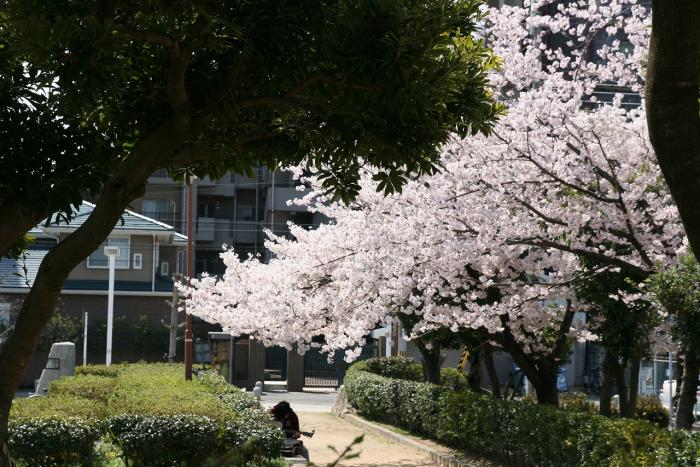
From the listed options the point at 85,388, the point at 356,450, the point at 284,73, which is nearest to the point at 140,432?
the point at 85,388

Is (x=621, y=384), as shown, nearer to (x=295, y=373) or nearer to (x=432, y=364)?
(x=432, y=364)

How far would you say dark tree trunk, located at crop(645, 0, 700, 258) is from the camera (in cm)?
423

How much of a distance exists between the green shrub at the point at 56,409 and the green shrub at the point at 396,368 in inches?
570

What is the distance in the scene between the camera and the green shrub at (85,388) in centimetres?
1700

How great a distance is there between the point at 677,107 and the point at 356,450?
15.1 m

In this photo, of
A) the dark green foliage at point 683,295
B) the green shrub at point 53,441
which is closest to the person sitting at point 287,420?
the green shrub at point 53,441

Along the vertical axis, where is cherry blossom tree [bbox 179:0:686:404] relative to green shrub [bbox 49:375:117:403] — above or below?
above

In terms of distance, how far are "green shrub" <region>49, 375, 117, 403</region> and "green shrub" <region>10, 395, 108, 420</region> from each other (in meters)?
2.43

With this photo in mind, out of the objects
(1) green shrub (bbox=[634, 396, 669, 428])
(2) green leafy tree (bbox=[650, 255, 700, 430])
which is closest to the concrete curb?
(1) green shrub (bbox=[634, 396, 669, 428])

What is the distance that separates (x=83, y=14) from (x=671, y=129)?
3140mm

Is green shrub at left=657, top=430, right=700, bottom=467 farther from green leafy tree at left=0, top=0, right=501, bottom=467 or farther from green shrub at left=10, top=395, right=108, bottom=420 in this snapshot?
green shrub at left=10, top=395, right=108, bottom=420

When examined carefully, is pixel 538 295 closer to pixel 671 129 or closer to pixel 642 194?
pixel 642 194

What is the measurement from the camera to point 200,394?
1585 cm

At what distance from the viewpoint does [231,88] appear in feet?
20.9
